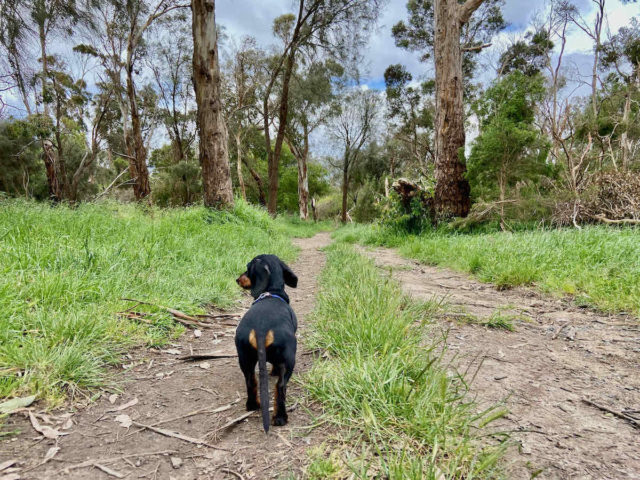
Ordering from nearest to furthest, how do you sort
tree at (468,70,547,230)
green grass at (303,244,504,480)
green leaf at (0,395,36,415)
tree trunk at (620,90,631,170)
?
green grass at (303,244,504,480)
green leaf at (0,395,36,415)
tree at (468,70,547,230)
tree trunk at (620,90,631,170)

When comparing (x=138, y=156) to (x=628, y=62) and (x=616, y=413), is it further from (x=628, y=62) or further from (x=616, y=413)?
(x=628, y=62)

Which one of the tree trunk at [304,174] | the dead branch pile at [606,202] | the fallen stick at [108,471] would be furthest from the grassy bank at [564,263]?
the tree trunk at [304,174]

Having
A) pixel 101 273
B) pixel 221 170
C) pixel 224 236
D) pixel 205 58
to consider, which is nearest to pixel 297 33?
pixel 205 58

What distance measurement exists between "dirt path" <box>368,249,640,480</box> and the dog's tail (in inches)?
35.1

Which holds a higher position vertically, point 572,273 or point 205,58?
point 205,58

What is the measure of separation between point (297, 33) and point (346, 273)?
39.7 ft

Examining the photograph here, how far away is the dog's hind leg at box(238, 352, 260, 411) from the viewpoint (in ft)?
4.77

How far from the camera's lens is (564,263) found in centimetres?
367

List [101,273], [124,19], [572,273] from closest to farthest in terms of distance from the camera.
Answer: [101,273]
[572,273]
[124,19]

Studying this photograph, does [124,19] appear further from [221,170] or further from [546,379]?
[546,379]

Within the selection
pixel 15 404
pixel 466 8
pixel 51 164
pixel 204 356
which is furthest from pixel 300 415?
pixel 51 164

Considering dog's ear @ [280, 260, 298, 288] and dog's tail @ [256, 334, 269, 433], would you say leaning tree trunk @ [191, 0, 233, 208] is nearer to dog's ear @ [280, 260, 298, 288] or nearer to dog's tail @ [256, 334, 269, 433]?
dog's ear @ [280, 260, 298, 288]

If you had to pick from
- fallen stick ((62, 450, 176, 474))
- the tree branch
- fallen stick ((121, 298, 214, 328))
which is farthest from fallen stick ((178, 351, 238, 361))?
the tree branch

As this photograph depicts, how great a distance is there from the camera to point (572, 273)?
3402mm
